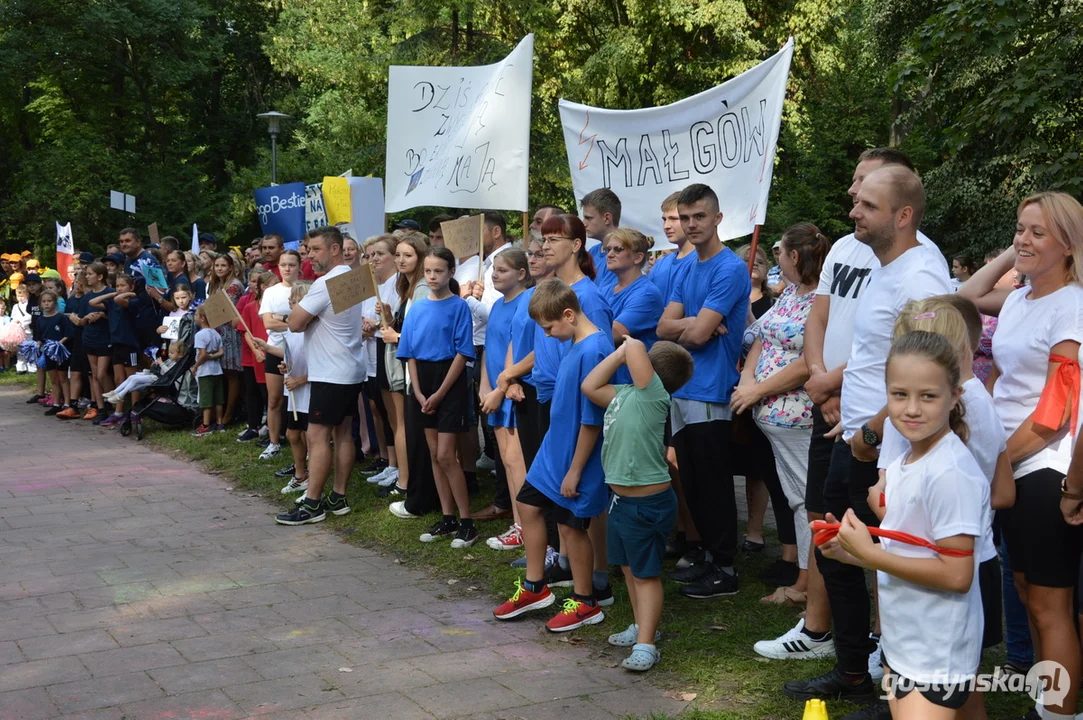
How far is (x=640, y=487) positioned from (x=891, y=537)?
188 cm

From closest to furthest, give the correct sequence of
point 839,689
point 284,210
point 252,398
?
1. point 839,689
2. point 252,398
3. point 284,210

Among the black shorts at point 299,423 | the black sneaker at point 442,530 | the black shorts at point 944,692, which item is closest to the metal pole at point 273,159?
the black shorts at point 299,423

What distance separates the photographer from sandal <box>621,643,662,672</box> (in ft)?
16.3

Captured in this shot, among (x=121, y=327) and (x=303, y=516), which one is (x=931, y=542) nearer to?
(x=303, y=516)

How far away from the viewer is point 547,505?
5.84 meters

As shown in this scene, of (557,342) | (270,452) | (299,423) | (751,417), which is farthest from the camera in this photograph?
(270,452)

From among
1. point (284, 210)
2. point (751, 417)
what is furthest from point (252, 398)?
point (751, 417)

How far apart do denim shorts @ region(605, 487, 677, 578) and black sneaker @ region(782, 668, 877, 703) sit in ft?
2.82

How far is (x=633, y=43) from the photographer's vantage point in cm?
2469

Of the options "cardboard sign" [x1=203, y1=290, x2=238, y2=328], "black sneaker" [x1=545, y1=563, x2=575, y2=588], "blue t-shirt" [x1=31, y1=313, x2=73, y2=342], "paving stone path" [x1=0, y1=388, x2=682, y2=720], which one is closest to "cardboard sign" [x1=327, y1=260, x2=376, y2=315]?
"paving stone path" [x1=0, y1=388, x2=682, y2=720]

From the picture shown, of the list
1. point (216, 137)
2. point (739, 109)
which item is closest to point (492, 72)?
point (739, 109)

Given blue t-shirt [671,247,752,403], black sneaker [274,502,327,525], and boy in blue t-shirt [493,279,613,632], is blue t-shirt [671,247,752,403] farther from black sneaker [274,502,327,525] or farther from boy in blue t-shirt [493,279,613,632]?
black sneaker [274,502,327,525]

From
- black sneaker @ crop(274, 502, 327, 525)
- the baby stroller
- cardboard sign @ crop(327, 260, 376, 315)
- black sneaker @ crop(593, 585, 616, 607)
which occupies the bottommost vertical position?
black sneaker @ crop(274, 502, 327, 525)

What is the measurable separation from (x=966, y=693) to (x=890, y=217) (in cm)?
184
